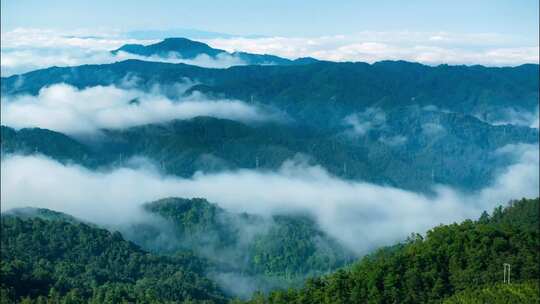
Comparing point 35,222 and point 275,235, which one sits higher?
point 35,222

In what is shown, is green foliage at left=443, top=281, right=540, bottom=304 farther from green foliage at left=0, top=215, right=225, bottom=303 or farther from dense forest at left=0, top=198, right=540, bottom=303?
green foliage at left=0, top=215, right=225, bottom=303

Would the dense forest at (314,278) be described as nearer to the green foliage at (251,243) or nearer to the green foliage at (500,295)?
the green foliage at (500,295)

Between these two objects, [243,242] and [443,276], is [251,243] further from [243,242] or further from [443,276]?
[443,276]

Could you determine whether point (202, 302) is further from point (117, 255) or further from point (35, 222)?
point (35, 222)

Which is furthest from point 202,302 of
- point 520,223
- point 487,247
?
point 520,223

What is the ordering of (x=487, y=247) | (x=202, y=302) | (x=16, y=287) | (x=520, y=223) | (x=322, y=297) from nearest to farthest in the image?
(x=322, y=297) → (x=487, y=247) → (x=16, y=287) → (x=202, y=302) → (x=520, y=223)

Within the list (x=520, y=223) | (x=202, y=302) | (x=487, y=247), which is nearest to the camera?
(x=487, y=247)

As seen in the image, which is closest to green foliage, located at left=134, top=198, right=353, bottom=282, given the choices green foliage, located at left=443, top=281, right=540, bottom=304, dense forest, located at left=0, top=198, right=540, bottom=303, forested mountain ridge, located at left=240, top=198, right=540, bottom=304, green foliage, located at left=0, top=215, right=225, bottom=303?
green foliage, located at left=0, top=215, right=225, bottom=303

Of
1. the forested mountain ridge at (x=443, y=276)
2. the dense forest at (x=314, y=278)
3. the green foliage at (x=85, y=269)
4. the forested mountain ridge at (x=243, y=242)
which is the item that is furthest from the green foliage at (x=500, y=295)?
the forested mountain ridge at (x=243, y=242)
